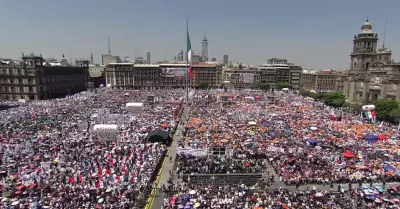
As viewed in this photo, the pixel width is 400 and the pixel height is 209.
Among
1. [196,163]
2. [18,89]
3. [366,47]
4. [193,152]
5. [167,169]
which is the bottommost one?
[167,169]

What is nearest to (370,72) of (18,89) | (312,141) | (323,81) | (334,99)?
(334,99)

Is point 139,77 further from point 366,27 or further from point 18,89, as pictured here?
point 366,27

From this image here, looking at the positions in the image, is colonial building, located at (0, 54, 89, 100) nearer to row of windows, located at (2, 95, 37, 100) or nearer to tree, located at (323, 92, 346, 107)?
row of windows, located at (2, 95, 37, 100)

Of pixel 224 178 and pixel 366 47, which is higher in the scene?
pixel 366 47

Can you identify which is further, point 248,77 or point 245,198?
point 248,77

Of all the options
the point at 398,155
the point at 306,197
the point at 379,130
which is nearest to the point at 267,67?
the point at 379,130

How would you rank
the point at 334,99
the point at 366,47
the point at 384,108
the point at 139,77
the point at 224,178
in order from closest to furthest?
the point at 224,178, the point at 384,108, the point at 334,99, the point at 366,47, the point at 139,77

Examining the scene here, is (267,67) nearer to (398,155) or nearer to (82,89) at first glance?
(82,89)

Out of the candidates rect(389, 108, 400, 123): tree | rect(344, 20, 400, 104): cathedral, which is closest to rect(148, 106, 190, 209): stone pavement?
rect(389, 108, 400, 123): tree
